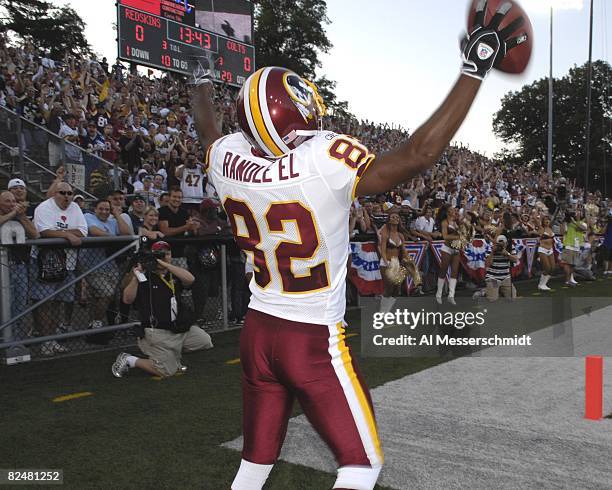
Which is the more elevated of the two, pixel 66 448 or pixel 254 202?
pixel 254 202

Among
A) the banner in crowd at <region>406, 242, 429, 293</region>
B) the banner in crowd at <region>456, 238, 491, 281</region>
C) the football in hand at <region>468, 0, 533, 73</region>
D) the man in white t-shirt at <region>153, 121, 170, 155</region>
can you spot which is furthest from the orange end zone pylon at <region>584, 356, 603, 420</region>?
the man in white t-shirt at <region>153, 121, 170, 155</region>

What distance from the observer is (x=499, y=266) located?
36.0ft

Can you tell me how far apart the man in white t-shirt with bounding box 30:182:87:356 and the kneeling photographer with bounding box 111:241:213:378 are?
124 centimetres

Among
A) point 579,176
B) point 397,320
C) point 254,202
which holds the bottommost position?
point 397,320

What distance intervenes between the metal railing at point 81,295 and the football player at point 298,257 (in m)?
4.56

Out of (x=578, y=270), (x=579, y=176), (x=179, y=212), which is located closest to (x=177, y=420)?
(x=179, y=212)

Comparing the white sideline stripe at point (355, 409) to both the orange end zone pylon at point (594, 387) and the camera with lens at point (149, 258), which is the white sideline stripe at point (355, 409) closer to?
the orange end zone pylon at point (594, 387)

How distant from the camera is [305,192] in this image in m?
2.10

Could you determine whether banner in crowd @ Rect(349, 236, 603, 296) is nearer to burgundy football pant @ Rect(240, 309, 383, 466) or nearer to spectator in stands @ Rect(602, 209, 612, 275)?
spectator in stands @ Rect(602, 209, 612, 275)

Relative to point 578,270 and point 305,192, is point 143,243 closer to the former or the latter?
point 305,192

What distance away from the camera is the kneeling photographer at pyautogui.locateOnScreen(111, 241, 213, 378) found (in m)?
6.05

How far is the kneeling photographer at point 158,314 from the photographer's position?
605 cm

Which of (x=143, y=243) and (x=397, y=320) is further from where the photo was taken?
(x=397, y=320)

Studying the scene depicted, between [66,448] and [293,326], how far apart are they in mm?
2765
